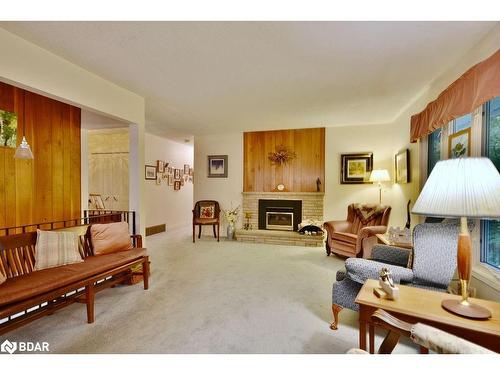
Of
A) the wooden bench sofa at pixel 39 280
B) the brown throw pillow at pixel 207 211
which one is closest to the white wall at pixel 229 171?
the brown throw pillow at pixel 207 211

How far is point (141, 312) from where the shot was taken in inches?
90.6

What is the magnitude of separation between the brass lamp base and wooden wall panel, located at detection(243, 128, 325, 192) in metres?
3.93

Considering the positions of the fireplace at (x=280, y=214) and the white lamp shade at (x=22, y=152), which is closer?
the white lamp shade at (x=22, y=152)

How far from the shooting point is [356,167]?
5004 millimetres

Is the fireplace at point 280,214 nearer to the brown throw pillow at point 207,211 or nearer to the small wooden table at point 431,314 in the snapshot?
the brown throw pillow at point 207,211

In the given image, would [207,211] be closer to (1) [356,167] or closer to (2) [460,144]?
(1) [356,167]

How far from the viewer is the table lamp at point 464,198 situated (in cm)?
116

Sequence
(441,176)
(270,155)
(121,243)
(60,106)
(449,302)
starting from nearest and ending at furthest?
1. (441,176)
2. (449,302)
3. (121,243)
4. (60,106)
5. (270,155)

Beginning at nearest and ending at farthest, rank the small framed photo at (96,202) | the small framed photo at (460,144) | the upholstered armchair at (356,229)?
the small framed photo at (460,144), the upholstered armchair at (356,229), the small framed photo at (96,202)

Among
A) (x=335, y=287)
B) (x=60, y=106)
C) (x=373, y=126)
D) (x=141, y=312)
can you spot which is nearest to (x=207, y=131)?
(x=60, y=106)

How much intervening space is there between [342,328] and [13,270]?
2834 millimetres

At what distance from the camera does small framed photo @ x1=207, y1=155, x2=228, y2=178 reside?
5871mm

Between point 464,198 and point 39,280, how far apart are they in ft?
9.29

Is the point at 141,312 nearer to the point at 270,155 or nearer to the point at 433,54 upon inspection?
the point at 433,54
